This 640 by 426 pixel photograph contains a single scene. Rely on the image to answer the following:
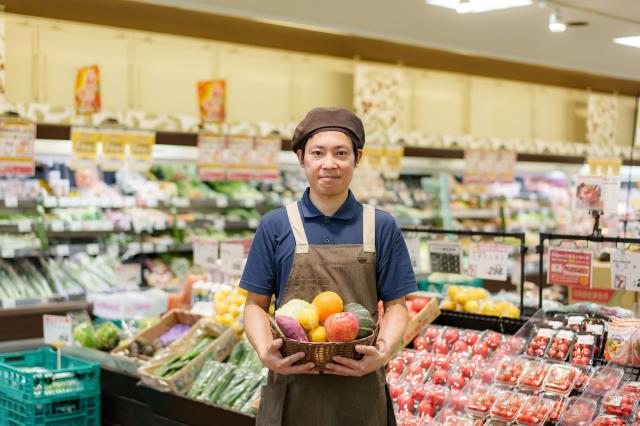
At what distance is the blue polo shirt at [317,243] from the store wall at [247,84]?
17.1 feet

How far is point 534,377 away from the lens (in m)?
3.39

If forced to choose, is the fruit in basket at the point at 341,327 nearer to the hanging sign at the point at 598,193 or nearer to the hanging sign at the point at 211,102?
the hanging sign at the point at 598,193

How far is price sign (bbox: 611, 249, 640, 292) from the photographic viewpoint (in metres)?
3.64

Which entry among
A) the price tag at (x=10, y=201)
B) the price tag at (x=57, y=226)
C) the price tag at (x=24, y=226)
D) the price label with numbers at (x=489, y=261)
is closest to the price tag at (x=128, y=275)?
the price tag at (x=57, y=226)

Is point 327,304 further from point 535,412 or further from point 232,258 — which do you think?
point 232,258

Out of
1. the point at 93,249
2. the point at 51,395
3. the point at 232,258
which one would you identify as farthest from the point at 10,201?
the point at 51,395

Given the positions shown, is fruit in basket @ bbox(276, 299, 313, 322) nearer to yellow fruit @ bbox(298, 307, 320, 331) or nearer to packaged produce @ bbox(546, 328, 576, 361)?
yellow fruit @ bbox(298, 307, 320, 331)

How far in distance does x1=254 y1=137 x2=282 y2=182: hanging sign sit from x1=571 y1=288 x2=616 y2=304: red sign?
303cm

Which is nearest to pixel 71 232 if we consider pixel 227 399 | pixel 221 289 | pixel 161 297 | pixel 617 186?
pixel 161 297

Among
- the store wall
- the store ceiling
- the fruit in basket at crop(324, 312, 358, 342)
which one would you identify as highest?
the store ceiling

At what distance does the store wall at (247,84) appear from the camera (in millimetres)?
7086

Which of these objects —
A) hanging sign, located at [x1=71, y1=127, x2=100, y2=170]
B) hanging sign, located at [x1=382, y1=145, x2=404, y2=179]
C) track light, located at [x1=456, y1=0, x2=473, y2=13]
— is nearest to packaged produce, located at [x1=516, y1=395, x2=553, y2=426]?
track light, located at [x1=456, y1=0, x2=473, y2=13]

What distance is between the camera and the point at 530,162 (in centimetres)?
1073

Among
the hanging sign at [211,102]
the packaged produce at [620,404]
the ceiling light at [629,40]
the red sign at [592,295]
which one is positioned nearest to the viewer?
the packaged produce at [620,404]
